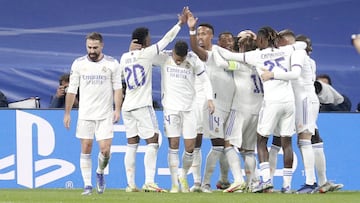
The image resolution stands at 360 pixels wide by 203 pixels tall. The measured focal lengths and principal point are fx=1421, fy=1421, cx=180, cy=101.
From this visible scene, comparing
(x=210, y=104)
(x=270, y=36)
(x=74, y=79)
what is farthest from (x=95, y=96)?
(x=270, y=36)

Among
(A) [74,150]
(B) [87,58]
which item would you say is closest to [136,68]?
(B) [87,58]

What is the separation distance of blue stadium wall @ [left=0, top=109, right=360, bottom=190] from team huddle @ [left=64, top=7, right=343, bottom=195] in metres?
1.39

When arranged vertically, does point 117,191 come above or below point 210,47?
below

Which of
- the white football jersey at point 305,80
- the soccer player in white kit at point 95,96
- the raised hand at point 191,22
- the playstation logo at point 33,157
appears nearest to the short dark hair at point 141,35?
the raised hand at point 191,22

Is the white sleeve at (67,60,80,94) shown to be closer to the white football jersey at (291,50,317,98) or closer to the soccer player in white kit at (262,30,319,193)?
the soccer player in white kit at (262,30,319,193)

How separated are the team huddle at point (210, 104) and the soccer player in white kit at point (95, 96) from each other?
13mm

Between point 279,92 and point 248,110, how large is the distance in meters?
0.80

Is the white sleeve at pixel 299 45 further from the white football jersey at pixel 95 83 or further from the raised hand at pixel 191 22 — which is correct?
the white football jersey at pixel 95 83

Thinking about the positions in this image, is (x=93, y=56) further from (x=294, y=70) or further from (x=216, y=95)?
(x=294, y=70)

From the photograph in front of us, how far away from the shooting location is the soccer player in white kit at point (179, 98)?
1969cm

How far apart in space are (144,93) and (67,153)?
236cm

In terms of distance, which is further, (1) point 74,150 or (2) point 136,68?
(1) point 74,150

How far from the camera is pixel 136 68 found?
19.7m

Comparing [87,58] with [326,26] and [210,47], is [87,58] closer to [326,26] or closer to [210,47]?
[210,47]
